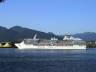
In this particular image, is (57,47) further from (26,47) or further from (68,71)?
(68,71)

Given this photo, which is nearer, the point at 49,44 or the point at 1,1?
the point at 1,1

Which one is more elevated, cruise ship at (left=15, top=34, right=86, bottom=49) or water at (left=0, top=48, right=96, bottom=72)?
cruise ship at (left=15, top=34, right=86, bottom=49)

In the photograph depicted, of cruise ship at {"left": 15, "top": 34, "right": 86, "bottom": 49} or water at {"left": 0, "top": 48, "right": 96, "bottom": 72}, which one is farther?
cruise ship at {"left": 15, "top": 34, "right": 86, "bottom": 49}

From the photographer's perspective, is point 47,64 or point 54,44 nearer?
point 47,64

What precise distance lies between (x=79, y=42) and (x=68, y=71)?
133 m

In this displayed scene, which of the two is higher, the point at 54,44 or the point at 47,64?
the point at 54,44

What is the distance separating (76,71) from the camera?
51.8 meters

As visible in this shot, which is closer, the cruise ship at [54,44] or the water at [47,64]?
the water at [47,64]

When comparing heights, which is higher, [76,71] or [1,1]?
[1,1]

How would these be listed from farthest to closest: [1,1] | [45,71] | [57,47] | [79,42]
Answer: [79,42] → [57,47] → [45,71] → [1,1]

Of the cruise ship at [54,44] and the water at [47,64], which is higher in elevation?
the cruise ship at [54,44]

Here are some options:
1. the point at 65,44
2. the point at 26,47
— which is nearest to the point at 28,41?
the point at 26,47

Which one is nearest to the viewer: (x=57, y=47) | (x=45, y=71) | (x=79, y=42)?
(x=45, y=71)

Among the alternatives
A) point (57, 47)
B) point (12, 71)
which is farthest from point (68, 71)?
point (57, 47)
